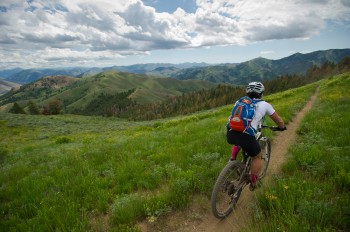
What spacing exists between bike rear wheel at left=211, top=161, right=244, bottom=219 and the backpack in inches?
36.1

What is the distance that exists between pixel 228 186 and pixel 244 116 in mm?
1851

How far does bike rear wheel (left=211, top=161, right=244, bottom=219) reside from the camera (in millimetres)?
5554

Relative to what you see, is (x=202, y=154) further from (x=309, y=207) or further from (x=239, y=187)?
(x=309, y=207)

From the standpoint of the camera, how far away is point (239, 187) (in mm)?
6035

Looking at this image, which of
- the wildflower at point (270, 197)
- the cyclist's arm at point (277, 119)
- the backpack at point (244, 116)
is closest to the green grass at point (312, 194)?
the wildflower at point (270, 197)

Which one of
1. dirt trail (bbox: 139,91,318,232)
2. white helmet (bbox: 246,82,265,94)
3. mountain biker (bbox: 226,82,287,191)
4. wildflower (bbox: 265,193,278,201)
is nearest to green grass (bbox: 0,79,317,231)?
dirt trail (bbox: 139,91,318,232)

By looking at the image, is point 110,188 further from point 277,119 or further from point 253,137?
point 277,119

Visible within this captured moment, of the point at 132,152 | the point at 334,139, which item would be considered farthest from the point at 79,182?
the point at 334,139

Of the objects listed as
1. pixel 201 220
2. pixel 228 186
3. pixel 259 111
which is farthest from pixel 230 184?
pixel 259 111

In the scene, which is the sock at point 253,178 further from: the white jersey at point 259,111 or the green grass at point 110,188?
the white jersey at point 259,111

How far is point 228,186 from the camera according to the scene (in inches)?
227

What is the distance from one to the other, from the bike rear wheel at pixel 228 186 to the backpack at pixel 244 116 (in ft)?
3.01

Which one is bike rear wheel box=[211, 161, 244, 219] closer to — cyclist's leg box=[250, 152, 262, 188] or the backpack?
cyclist's leg box=[250, 152, 262, 188]

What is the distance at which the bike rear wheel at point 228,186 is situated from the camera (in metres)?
5.55
